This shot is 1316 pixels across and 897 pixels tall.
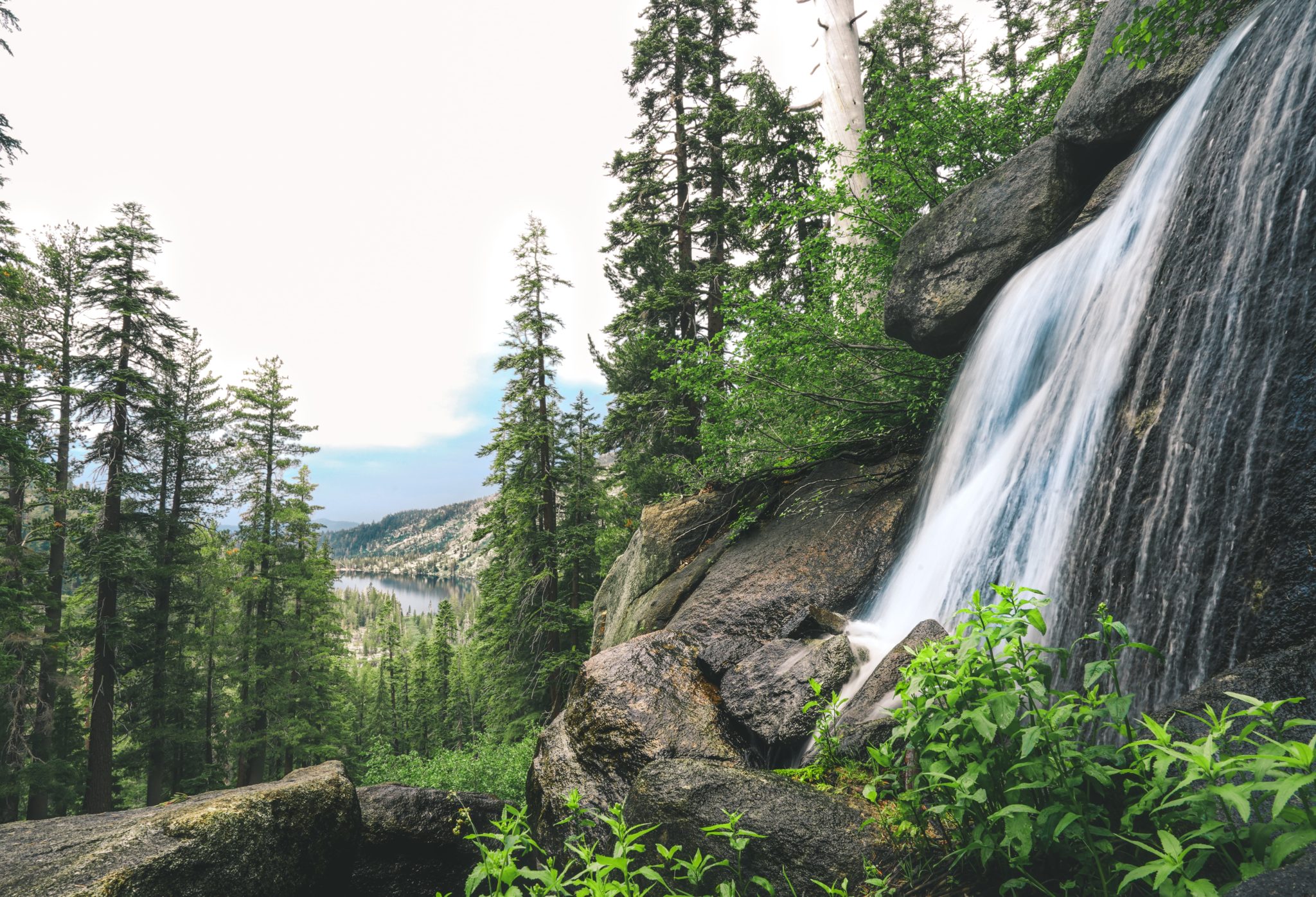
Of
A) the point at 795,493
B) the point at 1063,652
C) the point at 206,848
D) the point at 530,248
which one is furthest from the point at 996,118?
the point at 530,248

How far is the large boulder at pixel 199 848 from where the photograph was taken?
11.7ft

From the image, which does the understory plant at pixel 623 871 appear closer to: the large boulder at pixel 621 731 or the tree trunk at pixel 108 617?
the large boulder at pixel 621 731

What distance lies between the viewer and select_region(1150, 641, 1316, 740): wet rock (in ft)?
6.22

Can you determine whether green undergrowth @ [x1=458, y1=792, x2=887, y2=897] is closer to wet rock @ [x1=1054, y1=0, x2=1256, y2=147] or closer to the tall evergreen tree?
wet rock @ [x1=1054, y1=0, x2=1256, y2=147]

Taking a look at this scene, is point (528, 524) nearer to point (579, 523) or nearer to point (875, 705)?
point (579, 523)

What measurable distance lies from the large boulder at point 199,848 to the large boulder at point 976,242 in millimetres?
8412

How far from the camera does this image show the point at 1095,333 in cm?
466

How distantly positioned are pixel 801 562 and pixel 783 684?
8.61ft

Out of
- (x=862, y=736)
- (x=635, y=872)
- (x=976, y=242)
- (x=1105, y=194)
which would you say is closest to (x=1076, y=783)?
(x=635, y=872)

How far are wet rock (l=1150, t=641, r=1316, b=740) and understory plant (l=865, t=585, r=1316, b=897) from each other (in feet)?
0.16

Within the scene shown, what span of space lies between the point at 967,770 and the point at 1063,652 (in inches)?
18.9

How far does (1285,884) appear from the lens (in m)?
1.21

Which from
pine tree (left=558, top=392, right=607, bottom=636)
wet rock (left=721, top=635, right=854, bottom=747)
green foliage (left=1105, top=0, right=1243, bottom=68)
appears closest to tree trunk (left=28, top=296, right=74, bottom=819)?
pine tree (left=558, top=392, right=607, bottom=636)

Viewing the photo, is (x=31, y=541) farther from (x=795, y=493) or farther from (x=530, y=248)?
(x=795, y=493)
